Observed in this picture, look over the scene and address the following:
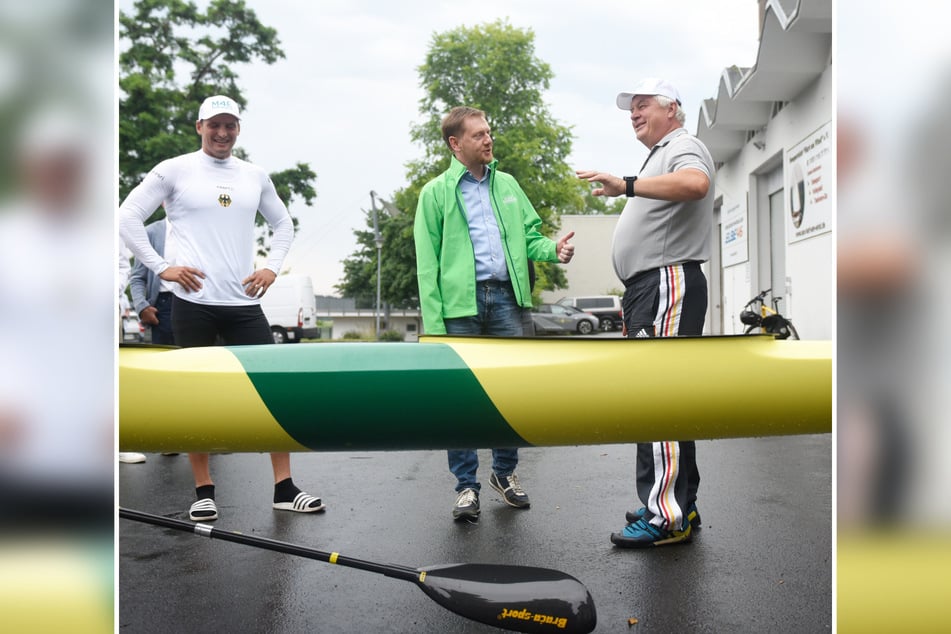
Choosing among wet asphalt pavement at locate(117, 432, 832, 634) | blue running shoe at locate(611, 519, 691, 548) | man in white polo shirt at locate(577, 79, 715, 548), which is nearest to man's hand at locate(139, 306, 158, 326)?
wet asphalt pavement at locate(117, 432, 832, 634)

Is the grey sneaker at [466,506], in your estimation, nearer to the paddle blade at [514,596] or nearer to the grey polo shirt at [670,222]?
the grey polo shirt at [670,222]

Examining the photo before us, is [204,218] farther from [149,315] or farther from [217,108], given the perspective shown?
[149,315]

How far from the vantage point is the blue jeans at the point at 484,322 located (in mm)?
3793

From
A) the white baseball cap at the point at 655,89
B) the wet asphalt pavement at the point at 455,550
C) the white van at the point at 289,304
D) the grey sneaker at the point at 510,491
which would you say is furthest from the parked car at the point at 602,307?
the white baseball cap at the point at 655,89

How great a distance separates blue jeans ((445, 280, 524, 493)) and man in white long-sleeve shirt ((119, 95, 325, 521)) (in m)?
0.91

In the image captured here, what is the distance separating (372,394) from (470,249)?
74.8 inches

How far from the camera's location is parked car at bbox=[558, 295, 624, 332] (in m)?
36.4

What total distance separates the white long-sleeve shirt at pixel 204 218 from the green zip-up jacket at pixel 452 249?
687 mm

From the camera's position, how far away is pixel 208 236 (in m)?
3.50

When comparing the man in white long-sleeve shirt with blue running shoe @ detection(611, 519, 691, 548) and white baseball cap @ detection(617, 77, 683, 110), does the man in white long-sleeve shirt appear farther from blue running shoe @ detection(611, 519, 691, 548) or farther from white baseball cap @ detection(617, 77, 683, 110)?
blue running shoe @ detection(611, 519, 691, 548)

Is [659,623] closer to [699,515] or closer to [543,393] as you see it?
[543,393]

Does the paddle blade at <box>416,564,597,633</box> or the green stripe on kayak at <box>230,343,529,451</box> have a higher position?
the green stripe on kayak at <box>230,343,529,451</box>

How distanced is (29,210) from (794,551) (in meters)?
2.90

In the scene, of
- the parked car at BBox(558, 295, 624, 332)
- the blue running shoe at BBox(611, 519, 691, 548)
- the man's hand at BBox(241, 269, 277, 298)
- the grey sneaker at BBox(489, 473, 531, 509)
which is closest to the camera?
the blue running shoe at BBox(611, 519, 691, 548)
